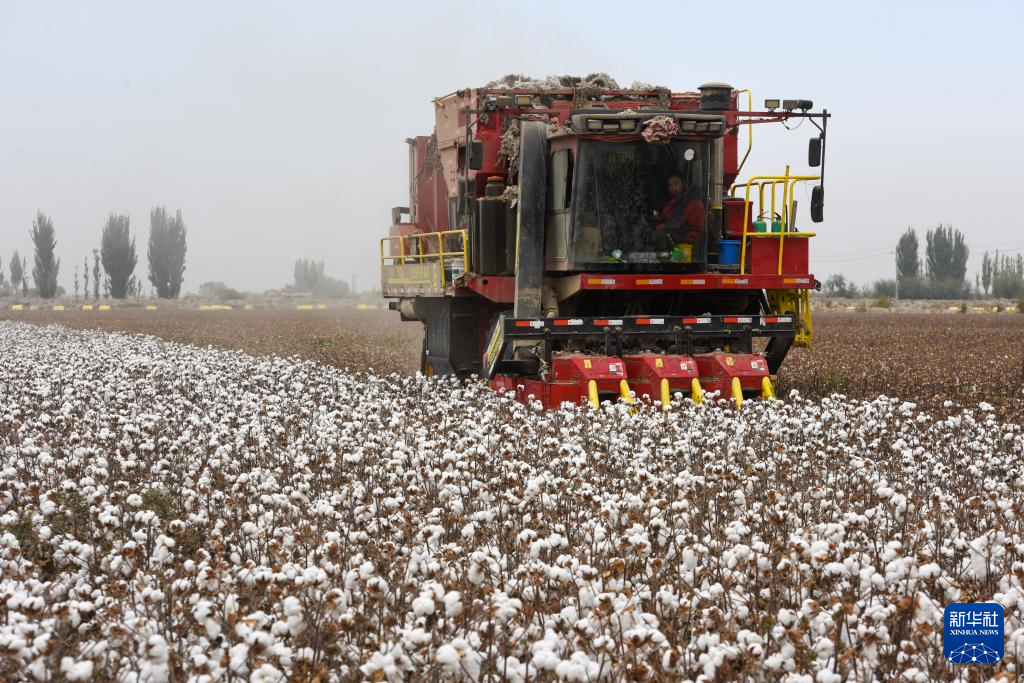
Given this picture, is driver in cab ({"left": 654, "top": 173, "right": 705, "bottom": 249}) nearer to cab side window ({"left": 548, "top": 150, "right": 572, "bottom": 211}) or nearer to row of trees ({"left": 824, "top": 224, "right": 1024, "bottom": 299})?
cab side window ({"left": 548, "top": 150, "right": 572, "bottom": 211})

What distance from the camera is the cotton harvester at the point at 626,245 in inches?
539

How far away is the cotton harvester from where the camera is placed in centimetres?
1370

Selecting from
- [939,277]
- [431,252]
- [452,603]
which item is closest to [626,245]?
[431,252]

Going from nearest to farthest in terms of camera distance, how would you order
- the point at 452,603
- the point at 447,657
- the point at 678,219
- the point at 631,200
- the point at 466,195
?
the point at 447,657 < the point at 452,603 < the point at 631,200 < the point at 678,219 < the point at 466,195

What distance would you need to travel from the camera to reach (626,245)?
14.1m

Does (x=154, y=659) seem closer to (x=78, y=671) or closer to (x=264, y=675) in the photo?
(x=78, y=671)

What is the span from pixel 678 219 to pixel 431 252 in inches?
190

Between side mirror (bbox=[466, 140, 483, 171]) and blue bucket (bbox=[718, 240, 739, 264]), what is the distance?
3086 millimetres

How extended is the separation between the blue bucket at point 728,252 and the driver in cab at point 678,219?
505 millimetres

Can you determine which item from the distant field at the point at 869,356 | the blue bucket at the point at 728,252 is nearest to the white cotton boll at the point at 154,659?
the distant field at the point at 869,356

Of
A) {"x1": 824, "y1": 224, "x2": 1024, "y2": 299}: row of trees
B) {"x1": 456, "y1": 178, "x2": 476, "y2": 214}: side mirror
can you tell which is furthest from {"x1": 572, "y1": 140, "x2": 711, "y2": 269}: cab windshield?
{"x1": 824, "y1": 224, "x2": 1024, "y2": 299}: row of trees

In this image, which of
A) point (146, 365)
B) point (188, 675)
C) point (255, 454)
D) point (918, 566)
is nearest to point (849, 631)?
point (918, 566)

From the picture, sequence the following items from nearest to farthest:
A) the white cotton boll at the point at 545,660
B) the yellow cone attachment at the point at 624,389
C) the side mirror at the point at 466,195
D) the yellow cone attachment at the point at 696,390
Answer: the white cotton boll at the point at 545,660 → the yellow cone attachment at the point at 624,389 → the yellow cone attachment at the point at 696,390 → the side mirror at the point at 466,195

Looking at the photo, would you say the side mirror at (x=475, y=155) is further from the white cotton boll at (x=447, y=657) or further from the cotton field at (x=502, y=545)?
the white cotton boll at (x=447, y=657)
